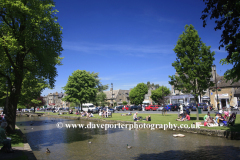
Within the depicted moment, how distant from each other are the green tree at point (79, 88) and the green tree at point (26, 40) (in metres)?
31.3

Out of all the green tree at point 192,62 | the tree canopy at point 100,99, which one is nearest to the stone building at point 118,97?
the tree canopy at point 100,99

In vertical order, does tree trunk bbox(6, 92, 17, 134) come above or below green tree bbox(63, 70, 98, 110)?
below

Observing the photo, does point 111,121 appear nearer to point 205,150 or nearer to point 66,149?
point 66,149

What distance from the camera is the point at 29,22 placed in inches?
524

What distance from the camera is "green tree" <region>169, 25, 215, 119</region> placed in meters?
21.7

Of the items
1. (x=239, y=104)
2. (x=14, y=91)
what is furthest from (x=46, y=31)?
(x=239, y=104)

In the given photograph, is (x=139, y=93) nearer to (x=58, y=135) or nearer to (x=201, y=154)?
(x=58, y=135)

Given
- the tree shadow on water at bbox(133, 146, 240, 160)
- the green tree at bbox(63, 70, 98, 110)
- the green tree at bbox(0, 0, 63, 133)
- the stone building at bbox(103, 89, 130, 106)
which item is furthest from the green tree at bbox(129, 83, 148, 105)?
the tree shadow on water at bbox(133, 146, 240, 160)

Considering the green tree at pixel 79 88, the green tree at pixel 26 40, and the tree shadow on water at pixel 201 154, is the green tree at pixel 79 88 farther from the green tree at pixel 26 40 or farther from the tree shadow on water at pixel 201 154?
the tree shadow on water at pixel 201 154

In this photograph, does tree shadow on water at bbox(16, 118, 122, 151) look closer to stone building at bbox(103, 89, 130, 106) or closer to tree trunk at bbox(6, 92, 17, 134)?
tree trunk at bbox(6, 92, 17, 134)

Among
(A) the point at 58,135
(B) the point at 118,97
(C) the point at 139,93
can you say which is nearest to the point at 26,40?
(A) the point at 58,135

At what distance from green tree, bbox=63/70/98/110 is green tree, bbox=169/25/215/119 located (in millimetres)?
28343

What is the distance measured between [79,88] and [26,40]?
35254 millimetres

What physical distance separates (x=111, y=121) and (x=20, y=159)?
19.3 m
